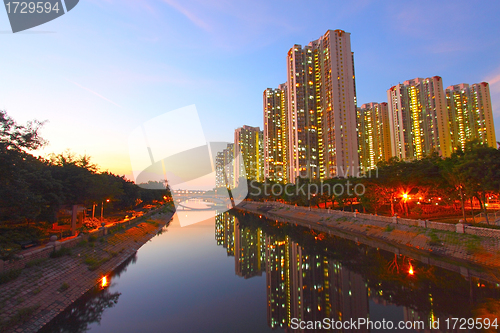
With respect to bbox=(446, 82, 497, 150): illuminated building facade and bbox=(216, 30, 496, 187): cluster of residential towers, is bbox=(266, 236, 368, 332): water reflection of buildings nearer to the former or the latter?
bbox=(216, 30, 496, 187): cluster of residential towers

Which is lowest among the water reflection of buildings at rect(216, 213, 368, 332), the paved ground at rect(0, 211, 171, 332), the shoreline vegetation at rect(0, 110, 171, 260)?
the water reflection of buildings at rect(216, 213, 368, 332)

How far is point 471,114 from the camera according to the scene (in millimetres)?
128750

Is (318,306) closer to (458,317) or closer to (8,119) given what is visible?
(458,317)

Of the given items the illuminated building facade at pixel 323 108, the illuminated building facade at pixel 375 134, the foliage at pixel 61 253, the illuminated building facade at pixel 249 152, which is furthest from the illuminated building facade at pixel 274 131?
the foliage at pixel 61 253

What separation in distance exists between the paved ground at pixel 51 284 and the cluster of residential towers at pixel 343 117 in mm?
91010

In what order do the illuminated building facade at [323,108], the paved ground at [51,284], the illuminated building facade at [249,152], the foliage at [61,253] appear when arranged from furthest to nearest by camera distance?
1. the illuminated building facade at [249,152]
2. the illuminated building facade at [323,108]
3. the foliage at [61,253]
4. the paved ground at [51,284]

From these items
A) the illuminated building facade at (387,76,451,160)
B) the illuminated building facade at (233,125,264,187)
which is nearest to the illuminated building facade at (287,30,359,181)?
the illuminated building facade at (387,76,451,160)

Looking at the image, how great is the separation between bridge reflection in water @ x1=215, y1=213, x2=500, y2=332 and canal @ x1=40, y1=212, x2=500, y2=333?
47mm

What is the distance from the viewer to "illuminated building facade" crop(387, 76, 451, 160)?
12238cm

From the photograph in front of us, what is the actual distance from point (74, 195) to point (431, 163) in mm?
39792

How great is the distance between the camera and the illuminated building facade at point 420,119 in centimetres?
12238

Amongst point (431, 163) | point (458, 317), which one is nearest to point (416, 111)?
point (431, 163)

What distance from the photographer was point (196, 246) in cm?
3462

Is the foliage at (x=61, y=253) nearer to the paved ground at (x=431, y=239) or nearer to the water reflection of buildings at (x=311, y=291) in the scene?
the water reflection of buildings at (x=311, y=291)
